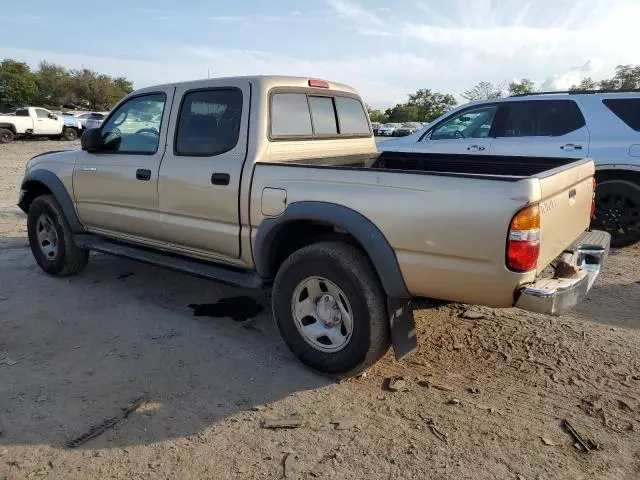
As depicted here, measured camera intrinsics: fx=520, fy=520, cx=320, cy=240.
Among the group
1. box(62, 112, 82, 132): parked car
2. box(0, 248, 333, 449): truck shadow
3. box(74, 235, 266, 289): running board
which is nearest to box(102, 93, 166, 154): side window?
box(74, 235, 266, 289): running board

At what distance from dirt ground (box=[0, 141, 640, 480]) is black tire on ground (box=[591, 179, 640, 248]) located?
6.35 feet

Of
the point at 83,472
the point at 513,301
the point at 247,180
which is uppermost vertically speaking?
the point at 247,180

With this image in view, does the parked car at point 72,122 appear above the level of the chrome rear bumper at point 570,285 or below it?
above

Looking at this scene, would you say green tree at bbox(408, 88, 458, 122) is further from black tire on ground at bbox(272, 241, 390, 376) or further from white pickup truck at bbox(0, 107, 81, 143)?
black tire on ground at bbox(272, 241, 390, 376)

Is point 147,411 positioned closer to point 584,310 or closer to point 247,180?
point 247,180

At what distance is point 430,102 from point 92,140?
7321cm

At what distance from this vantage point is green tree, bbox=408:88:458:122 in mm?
69787

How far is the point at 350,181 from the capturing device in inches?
122

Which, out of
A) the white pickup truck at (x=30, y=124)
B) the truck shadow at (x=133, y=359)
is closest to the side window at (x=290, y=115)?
the truck shadow at (x=133, y=359)

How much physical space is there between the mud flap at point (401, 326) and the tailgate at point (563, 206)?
81cm

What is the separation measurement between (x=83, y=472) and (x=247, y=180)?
198cm

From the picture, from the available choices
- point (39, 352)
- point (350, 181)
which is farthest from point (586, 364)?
point (39, 352)

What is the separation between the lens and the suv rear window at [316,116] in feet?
12.9

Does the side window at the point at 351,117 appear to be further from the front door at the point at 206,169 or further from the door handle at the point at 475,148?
the door handle at the point at 475,148
